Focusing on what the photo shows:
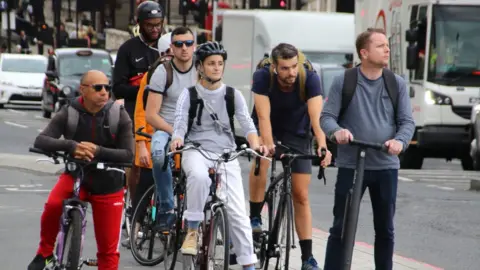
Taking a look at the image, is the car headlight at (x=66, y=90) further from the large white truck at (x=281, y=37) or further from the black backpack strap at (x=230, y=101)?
the black backpack strap at (x=230, y=101)

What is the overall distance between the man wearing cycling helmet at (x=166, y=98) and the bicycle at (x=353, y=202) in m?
2.03

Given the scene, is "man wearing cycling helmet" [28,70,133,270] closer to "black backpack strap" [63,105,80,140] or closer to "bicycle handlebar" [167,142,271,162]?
"black backpack strap" [63,105,80,140]

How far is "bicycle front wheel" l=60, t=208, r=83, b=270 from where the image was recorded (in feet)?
27.1

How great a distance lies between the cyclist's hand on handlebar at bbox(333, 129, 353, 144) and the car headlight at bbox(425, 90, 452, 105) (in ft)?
49.5

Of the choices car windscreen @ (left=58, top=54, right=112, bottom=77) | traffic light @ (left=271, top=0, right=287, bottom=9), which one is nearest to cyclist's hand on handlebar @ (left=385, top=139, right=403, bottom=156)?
car windscreen @ (left=58, top=54, right=112, bottom=77)

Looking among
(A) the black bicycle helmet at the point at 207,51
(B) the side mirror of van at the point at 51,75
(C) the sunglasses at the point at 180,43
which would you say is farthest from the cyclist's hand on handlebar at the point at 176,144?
(B) the side mirror of van at the point at 51,75

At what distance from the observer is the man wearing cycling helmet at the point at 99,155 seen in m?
8.47

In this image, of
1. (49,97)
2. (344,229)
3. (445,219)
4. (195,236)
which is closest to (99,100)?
(195,236)

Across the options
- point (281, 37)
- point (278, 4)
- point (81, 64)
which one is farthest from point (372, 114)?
point (278, 4)

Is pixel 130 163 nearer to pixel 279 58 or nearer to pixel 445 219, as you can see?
pixel 279 58

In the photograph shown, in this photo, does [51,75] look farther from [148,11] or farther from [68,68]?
[148,11]

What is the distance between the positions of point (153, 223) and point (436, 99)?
13.3 meters

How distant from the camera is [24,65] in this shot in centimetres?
4122

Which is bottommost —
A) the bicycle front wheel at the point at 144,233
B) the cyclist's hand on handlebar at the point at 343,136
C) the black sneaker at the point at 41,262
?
the bicycle front wheel at the point at 144,233
